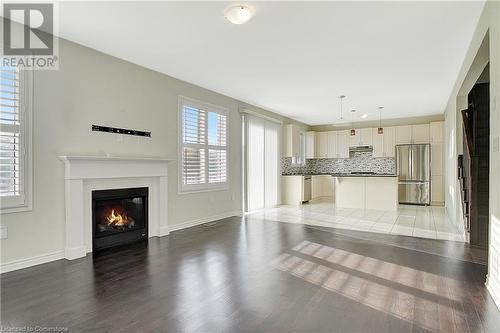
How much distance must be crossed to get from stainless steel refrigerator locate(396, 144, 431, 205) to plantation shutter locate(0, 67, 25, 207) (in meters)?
8.93

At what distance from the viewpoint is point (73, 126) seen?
147 inches

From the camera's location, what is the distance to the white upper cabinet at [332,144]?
10.2 m

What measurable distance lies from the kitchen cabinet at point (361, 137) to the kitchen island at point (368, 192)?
83.7 inches

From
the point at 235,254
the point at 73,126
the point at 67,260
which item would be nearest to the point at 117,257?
the point at 67,260

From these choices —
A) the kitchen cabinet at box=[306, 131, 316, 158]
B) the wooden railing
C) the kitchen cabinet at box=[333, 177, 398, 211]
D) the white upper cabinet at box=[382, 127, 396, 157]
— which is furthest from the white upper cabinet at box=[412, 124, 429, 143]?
the wooden railing

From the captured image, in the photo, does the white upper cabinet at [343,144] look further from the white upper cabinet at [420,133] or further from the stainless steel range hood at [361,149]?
the white upper cabinet at [420,133]

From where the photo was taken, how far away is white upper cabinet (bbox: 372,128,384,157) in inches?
366

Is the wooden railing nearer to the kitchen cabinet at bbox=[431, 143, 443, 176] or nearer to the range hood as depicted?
the kitchen cabinet at bbox=[431, 143, 443, 176]

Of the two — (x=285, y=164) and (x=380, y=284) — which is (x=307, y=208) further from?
(x=380, y=284)

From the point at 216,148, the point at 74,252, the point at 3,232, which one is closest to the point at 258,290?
the point at 74,252

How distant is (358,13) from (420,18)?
0.69m

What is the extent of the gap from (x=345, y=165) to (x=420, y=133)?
8.46 ft

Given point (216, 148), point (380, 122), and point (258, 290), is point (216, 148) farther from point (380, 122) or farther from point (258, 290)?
point (380, 122)

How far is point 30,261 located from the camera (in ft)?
10.8
